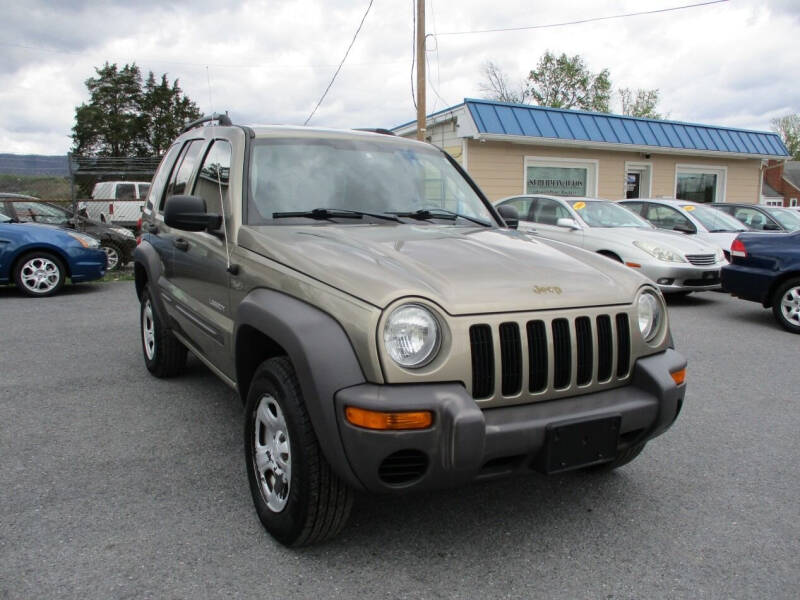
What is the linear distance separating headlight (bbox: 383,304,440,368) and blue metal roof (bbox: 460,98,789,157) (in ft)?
41.1

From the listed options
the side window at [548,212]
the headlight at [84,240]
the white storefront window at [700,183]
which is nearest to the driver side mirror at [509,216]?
the side window at [548,212]

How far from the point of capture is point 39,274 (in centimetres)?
911

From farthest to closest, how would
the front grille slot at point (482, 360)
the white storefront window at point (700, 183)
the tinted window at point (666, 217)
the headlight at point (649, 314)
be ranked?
the white storefront window at point (700, 183) < the tinted window at point (666, 217) < the headlight at point (649, 314) < the front grille slot at point (482, 360)

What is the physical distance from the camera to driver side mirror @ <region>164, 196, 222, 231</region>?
3.09 metres

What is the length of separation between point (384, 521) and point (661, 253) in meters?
7.15

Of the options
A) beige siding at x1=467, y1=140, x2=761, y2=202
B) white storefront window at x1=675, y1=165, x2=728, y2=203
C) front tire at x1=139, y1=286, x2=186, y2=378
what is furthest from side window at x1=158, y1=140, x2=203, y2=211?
white storefront window at x1=675, y1=165, x2=728, y2=203

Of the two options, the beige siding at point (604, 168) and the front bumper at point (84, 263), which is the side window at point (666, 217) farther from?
the front bumper at point (84, 263)

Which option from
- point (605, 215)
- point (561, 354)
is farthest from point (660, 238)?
point (561, 354)

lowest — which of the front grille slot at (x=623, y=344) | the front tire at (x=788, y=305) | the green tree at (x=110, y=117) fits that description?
the front tire at (x=788, y=305)

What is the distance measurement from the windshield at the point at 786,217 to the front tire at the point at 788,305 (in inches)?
240

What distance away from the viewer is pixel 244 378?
3043 mm

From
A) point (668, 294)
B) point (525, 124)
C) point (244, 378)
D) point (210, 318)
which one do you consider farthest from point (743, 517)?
point (525, 124)

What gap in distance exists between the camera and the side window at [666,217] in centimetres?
1110

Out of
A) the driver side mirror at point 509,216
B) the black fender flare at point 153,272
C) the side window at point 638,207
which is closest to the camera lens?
the driver side mirror at point 509,216
